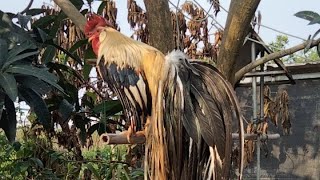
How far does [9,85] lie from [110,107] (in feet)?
1.42

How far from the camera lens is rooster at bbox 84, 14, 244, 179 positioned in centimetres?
101

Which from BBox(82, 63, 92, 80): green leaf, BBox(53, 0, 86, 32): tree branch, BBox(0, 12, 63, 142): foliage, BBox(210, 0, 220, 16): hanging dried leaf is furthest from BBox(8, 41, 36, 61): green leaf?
BBox(210, 0, 220, 16): hanging dried leaf

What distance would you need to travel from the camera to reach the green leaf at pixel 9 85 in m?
1.22

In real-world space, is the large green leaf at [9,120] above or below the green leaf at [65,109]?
below

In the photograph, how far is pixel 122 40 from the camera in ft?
3.96

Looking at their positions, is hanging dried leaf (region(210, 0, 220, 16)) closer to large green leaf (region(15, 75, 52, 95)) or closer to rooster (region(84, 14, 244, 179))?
large green leaf (region(15, 75, 52, 95))

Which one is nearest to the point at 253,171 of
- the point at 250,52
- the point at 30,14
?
the point at 250,52

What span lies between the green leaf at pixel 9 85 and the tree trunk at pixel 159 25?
0.35 metres

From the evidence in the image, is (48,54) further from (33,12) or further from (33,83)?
(33,83)

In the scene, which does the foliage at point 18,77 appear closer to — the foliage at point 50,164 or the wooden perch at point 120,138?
the wooden perch at point 120,138

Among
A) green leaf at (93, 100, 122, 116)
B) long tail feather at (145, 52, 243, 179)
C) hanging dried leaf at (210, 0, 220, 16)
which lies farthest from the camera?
hanging dried leaf at (210, 0, 220, 16)

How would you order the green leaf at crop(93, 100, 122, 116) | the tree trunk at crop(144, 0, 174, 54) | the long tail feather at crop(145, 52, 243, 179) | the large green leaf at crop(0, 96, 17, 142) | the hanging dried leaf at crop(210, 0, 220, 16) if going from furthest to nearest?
1. the hanging dried leaf at crop(210, 0, 220, 16)
2. the green leaf at crop(93, 100, 122, 116)
3. the large green leaf at crop(0, 96, 17, 142)
4. the tree trunk at crop(144, 0, 174, 54)
5. the long tail feather at crop(145, 52, 243, 179)

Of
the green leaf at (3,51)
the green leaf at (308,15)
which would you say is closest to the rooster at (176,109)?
the green leaf at (3,51)

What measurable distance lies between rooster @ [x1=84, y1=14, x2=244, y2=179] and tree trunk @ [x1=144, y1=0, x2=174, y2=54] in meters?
0.17
